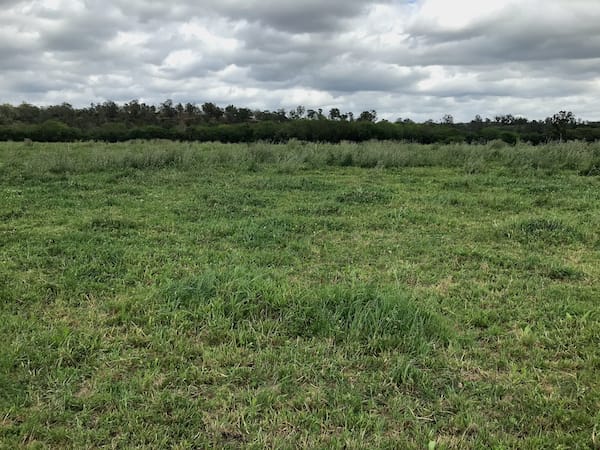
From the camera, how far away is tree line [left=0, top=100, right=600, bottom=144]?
27.1m

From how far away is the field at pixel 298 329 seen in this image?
2.22 metres

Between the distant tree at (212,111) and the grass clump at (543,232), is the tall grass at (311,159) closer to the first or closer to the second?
the grass clump at (543,232)

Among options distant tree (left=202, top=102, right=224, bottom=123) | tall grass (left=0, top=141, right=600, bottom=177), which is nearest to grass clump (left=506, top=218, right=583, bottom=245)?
tall grass (left=0, top=141, right=600, bottom=177)

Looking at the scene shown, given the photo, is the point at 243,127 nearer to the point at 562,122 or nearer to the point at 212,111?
the point at 212,111

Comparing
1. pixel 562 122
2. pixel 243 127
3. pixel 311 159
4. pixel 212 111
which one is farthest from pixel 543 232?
pixel 212 111

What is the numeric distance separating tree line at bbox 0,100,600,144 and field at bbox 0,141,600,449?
17.9m

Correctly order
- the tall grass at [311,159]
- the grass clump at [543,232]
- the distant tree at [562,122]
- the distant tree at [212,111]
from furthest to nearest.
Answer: the distant tree at [212,111] → the distant tree at [562,122] → the tall grass at [311,159] → the grass clump at [543,232]

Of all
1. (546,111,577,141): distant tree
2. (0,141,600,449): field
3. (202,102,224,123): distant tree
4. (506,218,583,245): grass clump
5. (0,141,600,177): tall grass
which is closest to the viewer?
(0,141,600,449): field

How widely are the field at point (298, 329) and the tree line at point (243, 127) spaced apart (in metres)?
17.9

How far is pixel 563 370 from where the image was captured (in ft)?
8.89

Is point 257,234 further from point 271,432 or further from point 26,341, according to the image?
point 271,432

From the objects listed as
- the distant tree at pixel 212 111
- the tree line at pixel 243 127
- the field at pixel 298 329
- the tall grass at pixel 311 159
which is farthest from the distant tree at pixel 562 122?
the distant tree at pixel 212 111

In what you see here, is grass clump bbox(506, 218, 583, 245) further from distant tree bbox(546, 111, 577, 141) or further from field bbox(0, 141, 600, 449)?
distant tree bbox(546, 111, 577, 141)

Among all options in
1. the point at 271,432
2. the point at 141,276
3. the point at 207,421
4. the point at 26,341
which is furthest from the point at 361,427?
the point at 141,276
